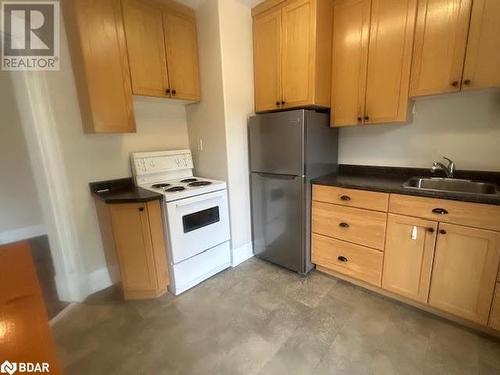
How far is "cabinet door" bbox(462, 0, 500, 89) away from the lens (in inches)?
54.9

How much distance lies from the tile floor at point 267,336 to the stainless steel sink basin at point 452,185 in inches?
37.4

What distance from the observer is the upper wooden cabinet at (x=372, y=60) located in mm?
1699

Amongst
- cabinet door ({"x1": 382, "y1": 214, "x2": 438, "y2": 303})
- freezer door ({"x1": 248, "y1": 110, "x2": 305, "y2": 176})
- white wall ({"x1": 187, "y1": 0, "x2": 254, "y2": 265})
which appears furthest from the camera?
white wall ({"x1": 187, "y1": 0, "x2": 254, "y2": 265})

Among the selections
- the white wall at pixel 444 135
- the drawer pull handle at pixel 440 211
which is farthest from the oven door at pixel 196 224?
the drawer pull handle at pixel 440 211

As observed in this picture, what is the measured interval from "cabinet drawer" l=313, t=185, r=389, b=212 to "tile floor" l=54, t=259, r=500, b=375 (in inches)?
30.0

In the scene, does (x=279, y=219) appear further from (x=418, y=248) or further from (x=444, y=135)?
(x=444, y=135)

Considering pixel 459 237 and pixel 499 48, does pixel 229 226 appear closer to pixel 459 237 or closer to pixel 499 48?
pixel 459 237

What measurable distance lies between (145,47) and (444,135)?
2496 mm

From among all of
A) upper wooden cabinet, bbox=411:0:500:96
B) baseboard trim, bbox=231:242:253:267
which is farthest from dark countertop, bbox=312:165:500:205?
baseboard trim, bbox=231:242:253:267

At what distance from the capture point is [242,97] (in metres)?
2.26

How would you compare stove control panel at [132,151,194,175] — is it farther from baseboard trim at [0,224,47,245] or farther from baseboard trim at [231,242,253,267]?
baseboard trim at [0,224,47,245]

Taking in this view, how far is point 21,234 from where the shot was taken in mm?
3158

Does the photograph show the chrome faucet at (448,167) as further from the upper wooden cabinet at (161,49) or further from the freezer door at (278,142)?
the upper wooden cabinet at (161,49)

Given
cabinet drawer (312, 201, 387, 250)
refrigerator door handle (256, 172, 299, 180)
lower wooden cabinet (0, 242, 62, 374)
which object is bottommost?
cabinet drawer (312, 201, 387, 250)
